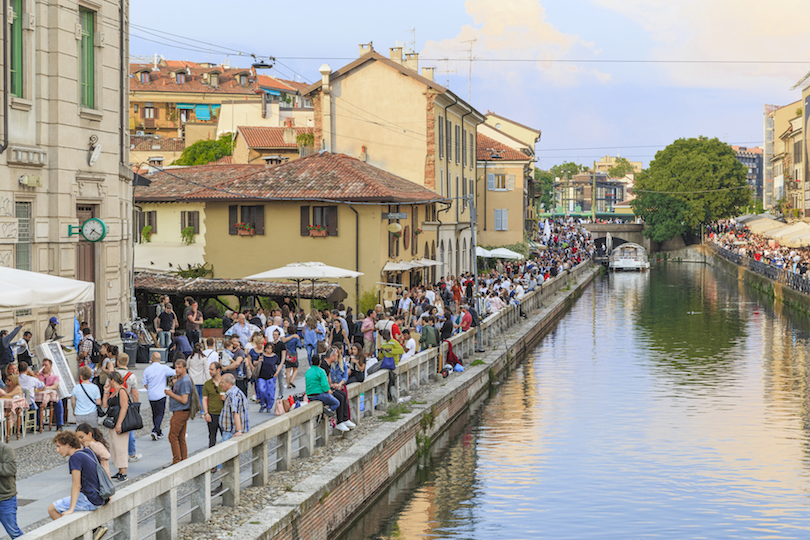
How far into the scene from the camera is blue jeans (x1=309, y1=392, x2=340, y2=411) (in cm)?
1462

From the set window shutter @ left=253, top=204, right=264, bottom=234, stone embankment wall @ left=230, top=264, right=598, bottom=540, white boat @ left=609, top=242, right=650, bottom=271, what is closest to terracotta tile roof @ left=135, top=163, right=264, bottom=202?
window shutter @ left=253, top=204, right=264, bottom=234

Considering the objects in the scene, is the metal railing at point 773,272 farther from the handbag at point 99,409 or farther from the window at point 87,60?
the handbag at point 99,409

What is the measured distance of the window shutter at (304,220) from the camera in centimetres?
3509

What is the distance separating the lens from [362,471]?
14.2 m

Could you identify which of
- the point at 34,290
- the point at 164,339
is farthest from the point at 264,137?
the point at 34,290

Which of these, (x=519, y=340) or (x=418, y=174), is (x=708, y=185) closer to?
(x=418, y=174)

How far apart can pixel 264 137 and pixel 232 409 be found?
53080mm

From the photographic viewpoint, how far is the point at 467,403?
76.5 ft

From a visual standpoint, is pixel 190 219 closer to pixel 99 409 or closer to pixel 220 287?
pixel 220 287

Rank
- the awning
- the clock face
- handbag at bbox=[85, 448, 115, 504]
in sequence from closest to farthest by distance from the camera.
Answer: handbag at bbox=[85, 448, 115, 504] < the clock face < the awning

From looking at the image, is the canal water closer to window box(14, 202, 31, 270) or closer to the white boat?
window box(14, 202, 31, 270)

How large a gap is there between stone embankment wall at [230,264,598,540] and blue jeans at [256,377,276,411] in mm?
1969

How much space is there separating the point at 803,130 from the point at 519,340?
166ft

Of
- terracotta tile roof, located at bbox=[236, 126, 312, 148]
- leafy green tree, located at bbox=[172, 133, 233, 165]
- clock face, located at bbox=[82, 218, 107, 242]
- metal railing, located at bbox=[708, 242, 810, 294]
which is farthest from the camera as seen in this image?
leafy green tree, located at bbox=[172, 133, 233, 165]
